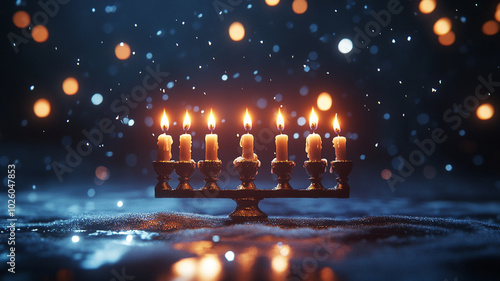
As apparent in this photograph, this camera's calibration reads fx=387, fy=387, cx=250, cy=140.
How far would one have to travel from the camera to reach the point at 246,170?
1976 millimetres

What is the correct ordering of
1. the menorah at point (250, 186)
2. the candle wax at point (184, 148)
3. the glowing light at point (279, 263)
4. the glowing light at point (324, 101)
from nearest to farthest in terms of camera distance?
the glowing light at point (279, 263), the menorah at point (250, 186), the candle wax at point (184, 148), the glowing light at point (324, 101)

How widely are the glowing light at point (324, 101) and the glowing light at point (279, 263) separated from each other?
1984 millimetres

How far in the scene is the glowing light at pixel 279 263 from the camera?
949 millimetres

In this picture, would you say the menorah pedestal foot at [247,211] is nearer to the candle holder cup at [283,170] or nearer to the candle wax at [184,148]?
the candle holder cup at [283,170]

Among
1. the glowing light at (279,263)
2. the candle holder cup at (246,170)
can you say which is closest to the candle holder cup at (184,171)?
the candle holder cup at (246,170)

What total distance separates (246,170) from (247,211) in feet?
0.68

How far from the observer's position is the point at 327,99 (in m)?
2.93

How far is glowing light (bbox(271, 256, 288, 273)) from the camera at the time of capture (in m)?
0.95

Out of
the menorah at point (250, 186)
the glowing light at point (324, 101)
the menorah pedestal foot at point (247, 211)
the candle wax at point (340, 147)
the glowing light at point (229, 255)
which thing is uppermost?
the glowing light at point (324, 101)

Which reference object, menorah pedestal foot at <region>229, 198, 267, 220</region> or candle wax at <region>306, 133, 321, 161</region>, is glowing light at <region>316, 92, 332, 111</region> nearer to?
candle wax at <region>306, 133, 321, 161</region>

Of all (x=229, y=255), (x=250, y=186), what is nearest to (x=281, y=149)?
(x=250, y=186)

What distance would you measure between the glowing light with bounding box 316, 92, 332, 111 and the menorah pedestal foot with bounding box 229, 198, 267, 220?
1.19m

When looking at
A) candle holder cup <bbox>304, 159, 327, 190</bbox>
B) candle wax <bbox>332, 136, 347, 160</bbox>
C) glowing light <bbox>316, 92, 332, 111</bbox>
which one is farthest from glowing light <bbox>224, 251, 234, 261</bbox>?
glowing light <bbox>316, 92, 332, 111</bbox>

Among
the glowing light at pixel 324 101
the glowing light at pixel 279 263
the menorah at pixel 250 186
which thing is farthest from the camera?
the glowing light at pixel 324 101
